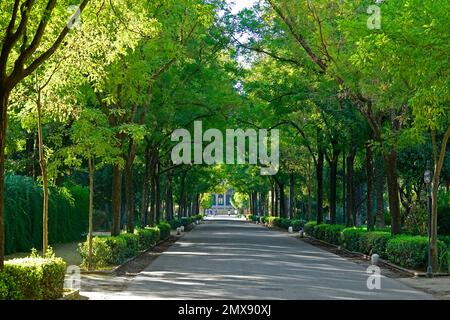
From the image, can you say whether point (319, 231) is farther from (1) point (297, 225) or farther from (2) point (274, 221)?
(2) point (274, 221)

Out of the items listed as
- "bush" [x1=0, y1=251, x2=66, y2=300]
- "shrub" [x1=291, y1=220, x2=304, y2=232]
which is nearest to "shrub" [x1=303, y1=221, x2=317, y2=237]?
"shrub" [x1=291, y1=220, x2=304, y2=232]

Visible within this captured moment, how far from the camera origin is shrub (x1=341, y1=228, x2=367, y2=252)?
3200 centimetres

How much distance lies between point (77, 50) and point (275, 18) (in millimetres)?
15603

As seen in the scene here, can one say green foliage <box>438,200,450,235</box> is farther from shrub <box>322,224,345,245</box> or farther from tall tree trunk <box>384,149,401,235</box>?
tall tree trunk <box>384,149,401,235</box>

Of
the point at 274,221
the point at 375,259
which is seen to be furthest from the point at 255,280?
the point at 274,221

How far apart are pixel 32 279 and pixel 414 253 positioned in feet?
46.9

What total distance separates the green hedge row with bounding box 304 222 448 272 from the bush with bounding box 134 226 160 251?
946 cm

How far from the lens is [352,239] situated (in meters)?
33.2

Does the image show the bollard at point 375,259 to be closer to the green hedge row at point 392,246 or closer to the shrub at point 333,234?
the green hedge row at point 392,246

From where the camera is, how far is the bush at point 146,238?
31.7 metres
